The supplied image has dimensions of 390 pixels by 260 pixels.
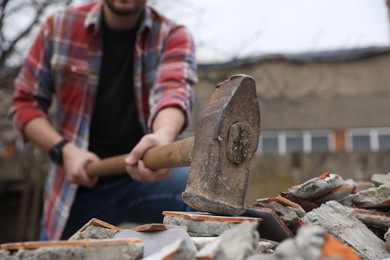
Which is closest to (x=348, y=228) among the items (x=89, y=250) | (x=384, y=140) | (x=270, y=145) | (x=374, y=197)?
(x=374, y=197)

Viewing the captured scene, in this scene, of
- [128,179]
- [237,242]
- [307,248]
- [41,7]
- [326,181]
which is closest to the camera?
[307,248]

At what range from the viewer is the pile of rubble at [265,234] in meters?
0.93

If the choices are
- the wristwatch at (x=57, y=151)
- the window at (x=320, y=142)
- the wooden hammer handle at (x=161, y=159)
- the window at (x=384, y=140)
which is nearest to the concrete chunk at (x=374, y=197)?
the wooden hammer handle at (x=161, y=159)

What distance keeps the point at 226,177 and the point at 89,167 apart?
1306 millimetres

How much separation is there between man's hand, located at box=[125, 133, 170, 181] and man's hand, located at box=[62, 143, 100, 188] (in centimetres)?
51

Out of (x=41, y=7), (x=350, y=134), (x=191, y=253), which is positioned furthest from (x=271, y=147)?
(x=191, y=253)

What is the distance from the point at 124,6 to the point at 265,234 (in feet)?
5.98

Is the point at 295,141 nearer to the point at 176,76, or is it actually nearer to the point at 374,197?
the point at 176,76

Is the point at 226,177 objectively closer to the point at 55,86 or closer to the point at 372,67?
the point at 55,86

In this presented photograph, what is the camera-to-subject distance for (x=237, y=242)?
0.98 m

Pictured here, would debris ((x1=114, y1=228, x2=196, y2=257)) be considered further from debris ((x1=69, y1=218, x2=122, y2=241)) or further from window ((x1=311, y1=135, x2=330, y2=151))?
window ((x1=311, y1=135, x2=330, y2=151))

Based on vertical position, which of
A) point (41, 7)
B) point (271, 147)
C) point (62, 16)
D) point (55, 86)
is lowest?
point (271, 147)

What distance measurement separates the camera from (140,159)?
6.93ft

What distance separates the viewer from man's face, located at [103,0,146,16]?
276 cm
